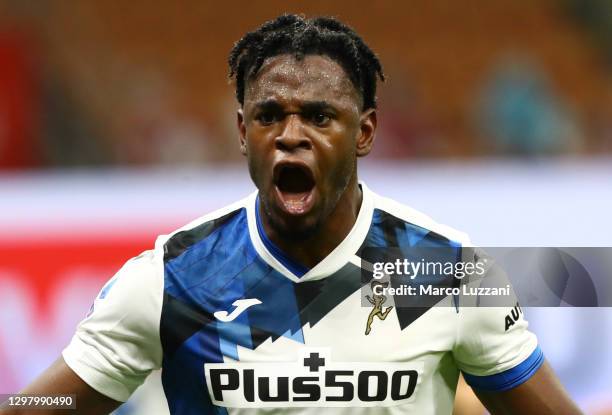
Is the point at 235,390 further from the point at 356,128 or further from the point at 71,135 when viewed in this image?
the point at 71,135

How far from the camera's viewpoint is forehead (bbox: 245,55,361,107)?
3.12m

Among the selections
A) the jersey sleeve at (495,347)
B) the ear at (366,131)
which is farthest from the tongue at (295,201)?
the jersey sleeve at (495,347)

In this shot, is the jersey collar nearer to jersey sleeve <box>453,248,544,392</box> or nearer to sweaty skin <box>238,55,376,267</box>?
sweaty skin <box>238,55,376,267</box>

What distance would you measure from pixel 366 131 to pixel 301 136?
29cm

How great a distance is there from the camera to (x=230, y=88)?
35.9ft

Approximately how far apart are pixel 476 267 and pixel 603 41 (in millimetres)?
8760

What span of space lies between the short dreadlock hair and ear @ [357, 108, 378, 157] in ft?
0.08

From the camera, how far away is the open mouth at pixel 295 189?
315cm

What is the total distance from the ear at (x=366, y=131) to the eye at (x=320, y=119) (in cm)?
17

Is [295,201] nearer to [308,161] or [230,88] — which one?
[308,161]

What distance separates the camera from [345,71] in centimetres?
321

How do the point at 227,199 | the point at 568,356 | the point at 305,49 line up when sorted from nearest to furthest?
the point at 305,49
the point at 568,356
the point at 227,199

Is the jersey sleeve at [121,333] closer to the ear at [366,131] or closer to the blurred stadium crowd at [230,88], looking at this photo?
the ear at [366,131]

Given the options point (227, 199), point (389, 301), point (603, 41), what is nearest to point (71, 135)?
point (227, 199)
